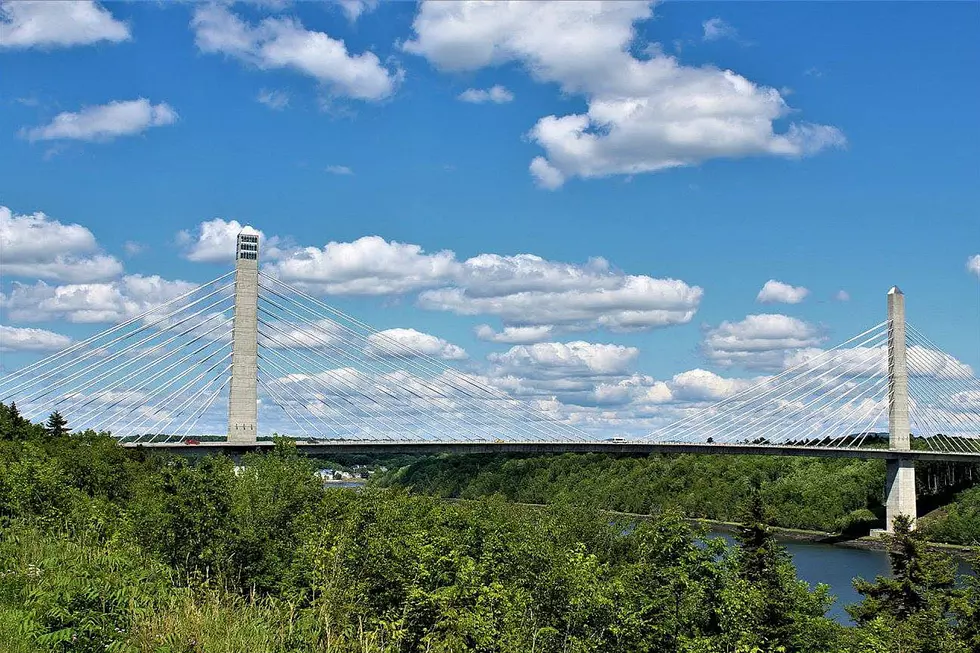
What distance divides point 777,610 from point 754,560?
890 centimetres

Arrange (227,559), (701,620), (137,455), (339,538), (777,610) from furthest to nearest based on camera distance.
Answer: (137,455) → (777,610) → (339,538) → (227,559) → (701,620)

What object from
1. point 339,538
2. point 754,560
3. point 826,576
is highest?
point 339,538

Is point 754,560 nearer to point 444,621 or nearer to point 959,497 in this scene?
point 444,621

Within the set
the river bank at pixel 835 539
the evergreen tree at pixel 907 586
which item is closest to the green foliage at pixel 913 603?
the evergreen tree at pixel 907 586

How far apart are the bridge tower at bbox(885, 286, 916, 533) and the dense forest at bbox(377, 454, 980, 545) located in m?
2.65

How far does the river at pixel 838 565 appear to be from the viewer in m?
45.6

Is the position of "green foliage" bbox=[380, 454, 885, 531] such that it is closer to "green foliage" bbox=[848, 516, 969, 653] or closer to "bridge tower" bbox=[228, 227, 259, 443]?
"bridge tower" bbox=[228, 227, 259, 443]

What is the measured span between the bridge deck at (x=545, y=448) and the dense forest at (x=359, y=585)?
24.5 metres

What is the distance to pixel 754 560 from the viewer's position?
3067cm

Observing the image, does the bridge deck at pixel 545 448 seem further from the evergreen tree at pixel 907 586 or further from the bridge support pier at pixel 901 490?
the evergreen tree at pixel 907 586

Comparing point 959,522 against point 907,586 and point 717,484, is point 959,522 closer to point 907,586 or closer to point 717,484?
point 717,484

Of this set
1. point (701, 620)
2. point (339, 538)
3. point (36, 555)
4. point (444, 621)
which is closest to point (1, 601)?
point (36, 555)

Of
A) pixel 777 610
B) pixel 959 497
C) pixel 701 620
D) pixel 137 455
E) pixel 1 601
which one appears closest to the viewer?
pixel 1 601

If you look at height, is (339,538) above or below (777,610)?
above
